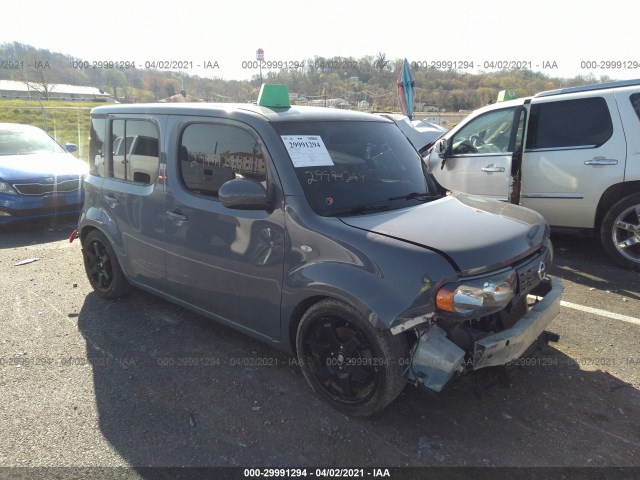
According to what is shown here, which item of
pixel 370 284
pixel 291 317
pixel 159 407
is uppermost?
pixel 370 284

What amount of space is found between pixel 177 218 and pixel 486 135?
4.51m

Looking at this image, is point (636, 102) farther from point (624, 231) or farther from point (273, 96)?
point (273, 96)

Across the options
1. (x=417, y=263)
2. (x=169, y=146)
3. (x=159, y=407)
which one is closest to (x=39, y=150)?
(x=169, y=146)

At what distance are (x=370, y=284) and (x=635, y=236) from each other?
4119 millimetres

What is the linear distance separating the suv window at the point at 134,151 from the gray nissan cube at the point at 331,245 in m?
0.02

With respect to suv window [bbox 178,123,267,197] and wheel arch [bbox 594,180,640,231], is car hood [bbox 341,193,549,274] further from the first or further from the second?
wheel arch [bbox 594,180,640,231]

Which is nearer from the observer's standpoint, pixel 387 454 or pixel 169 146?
pixel 387 454

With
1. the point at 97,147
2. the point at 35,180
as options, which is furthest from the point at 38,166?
the point at 97,147

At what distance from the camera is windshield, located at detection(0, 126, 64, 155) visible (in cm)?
838

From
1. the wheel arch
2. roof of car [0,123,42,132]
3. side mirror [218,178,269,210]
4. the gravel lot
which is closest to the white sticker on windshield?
side mirror [218,178,269,210]

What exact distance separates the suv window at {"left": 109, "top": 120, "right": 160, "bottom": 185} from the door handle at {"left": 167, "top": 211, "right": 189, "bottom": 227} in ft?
1.22

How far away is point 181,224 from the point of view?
136 inches

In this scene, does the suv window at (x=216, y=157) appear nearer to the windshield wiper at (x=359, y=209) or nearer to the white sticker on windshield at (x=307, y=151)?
the white sticker on windshield at (x=307, y=151)

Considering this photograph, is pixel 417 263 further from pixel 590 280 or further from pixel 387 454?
pixel 590 280
